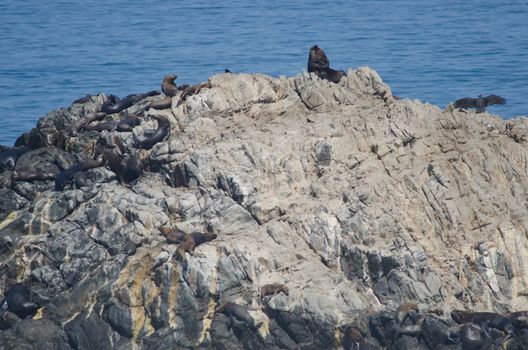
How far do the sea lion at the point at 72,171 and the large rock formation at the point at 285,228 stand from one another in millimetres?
184

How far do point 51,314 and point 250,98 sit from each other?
5.85m

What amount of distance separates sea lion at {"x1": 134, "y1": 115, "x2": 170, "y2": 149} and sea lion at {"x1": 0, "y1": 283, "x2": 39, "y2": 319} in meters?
3.76

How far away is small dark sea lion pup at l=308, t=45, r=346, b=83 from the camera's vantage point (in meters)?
22.0

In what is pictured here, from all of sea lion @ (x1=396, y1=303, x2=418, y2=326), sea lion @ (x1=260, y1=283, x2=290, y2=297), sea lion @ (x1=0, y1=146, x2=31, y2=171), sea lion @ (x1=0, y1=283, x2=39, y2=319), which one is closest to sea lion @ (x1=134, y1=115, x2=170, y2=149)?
sea lion @ (x1=0, y1=146, x2=31, y2=171)

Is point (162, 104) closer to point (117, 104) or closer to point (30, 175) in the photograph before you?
point (117, 104)

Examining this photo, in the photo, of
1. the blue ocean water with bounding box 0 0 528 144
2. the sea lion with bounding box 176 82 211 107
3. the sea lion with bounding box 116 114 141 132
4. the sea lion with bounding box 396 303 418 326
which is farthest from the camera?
the blue ocean water with bounding box 0 0 528 144

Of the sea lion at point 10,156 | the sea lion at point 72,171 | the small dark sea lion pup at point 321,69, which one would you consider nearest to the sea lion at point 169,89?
the sea lion at point 72,171

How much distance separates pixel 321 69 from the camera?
22359mm

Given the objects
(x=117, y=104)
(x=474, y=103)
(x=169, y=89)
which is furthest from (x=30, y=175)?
(x=474, y=103)

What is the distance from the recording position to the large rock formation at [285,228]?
18312mm

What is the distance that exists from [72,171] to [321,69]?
5565 millimetres

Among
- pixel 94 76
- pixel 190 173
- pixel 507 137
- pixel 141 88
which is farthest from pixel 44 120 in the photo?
pixel 94 76

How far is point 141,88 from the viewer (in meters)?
41.0

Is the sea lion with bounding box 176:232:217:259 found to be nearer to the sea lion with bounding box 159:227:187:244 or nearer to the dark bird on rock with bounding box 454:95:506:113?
the sea lion with bounding box 159:227:187:244
